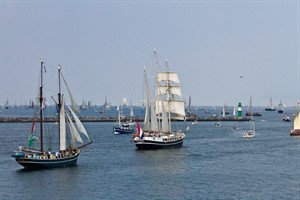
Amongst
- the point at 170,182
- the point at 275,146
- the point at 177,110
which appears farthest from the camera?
the point at 177,110

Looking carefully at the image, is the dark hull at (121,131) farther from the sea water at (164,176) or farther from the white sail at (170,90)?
the sea water at (164,176)

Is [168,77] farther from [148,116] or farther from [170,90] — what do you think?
[148,116]

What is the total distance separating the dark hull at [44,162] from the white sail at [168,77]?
54.8 m

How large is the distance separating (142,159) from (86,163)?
9094 mm

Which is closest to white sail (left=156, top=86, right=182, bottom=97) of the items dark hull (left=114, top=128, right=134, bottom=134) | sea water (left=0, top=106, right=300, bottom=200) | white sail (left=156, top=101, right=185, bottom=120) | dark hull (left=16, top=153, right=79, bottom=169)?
white sail (left=156, top=101, right=185, bottom=120)

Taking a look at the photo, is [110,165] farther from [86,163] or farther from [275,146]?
[275,146]

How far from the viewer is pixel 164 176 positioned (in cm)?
6700

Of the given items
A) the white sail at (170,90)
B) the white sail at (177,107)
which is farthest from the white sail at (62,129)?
the white sail at (177,107)

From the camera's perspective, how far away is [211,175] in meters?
67.0

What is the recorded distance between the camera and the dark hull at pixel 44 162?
7125 cm

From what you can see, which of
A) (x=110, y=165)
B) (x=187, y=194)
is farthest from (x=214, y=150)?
(x=187, y=194)

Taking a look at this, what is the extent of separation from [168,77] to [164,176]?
63.6 metres

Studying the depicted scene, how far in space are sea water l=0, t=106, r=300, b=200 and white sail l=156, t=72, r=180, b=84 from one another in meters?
30.6

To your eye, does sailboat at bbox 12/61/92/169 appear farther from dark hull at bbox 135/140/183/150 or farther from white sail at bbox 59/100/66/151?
dark hull at bbox 135/140/183/150
